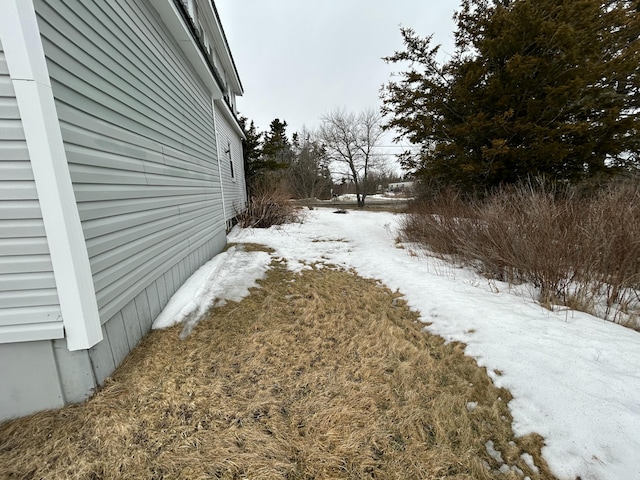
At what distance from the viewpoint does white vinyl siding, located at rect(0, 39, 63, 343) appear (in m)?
1.41

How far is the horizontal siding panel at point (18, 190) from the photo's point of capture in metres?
1.45

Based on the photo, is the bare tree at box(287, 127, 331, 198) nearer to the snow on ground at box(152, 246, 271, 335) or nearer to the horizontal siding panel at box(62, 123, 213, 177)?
the snow on ground at box(152, 246, 271, 335)

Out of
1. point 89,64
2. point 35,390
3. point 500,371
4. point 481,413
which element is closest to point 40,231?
point 35,390

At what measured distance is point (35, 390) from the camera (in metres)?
1.62

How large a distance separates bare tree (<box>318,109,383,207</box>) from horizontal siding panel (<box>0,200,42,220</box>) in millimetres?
22779

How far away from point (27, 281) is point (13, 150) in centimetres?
79

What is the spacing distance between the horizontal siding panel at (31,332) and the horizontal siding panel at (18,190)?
0.80 m

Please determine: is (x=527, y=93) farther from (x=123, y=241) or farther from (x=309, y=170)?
(x=309, y=170)

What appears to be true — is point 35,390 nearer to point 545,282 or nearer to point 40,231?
point 40,231

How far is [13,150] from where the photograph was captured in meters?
1.43

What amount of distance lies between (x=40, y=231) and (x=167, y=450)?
1.53 meters

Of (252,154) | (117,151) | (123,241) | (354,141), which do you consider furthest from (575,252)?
(354,141)

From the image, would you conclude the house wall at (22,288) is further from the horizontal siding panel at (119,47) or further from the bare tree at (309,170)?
the bare tree at (309,170)

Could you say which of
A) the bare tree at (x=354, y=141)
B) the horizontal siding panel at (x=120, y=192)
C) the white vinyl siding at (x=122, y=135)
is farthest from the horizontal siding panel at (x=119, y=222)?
the bare tree at (x=354, y=141)
